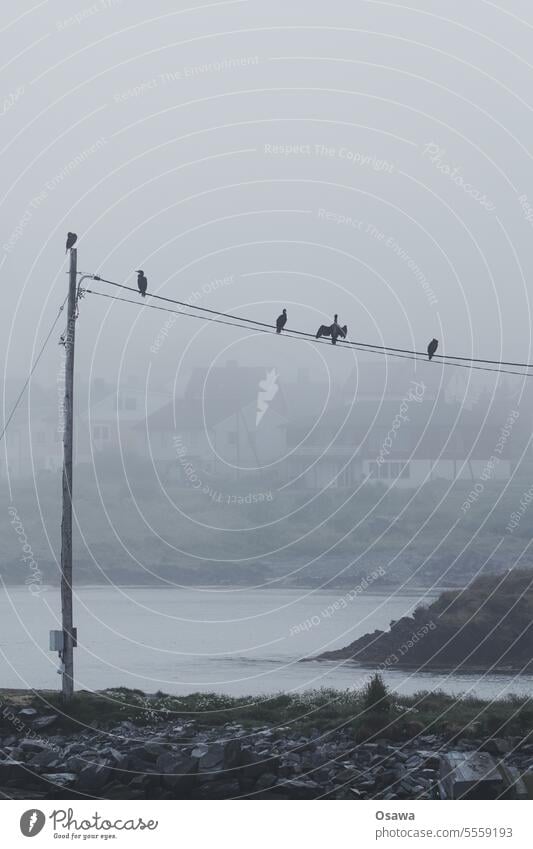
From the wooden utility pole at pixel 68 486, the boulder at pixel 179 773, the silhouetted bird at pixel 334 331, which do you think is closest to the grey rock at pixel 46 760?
the boulder at pixel 179 773

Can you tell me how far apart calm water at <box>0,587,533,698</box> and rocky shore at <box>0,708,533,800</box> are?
2289 cm

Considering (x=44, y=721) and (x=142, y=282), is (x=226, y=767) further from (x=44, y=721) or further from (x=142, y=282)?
(x=142, y=282)

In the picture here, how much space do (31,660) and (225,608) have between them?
79.9 m

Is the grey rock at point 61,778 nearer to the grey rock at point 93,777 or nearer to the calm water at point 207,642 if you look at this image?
the grey rock at point 93,777

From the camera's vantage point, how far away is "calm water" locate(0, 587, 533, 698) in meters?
61.8

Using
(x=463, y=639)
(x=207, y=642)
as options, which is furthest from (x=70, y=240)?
(x=207, y=642)

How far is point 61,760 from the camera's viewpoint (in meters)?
23.6

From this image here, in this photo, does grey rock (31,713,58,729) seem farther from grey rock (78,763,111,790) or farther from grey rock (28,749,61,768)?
grey rock (78,763,111,790)

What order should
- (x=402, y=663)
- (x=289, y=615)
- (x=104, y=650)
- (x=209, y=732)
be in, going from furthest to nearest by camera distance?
(x=289, y=615)
(x=104, y=650)
(x=402, y=663)
(x=209, y=732)

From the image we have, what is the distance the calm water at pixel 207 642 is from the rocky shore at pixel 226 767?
2289cm

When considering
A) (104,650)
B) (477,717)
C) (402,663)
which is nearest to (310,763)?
(477,717)

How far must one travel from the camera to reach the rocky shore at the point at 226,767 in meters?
21.8

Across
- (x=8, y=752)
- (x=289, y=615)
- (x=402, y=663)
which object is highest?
(x=289, y=615)
